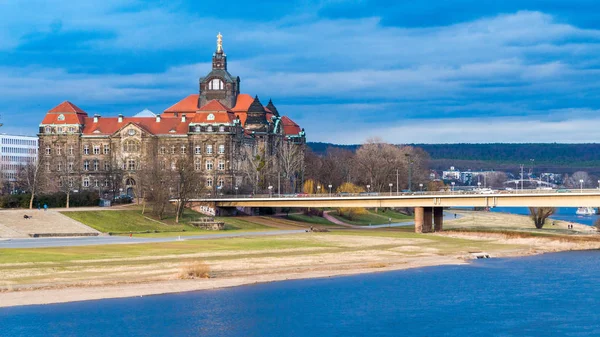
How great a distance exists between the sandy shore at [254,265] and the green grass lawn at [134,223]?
71.2 feet

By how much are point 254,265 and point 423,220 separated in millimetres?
54435

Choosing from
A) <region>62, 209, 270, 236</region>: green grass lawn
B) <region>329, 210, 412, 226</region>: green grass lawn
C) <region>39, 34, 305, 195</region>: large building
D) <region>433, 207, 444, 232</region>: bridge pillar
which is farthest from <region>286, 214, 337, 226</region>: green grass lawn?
<region>433, 207, 444, 232</region>: bridge pillar

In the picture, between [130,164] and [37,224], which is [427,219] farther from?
[130,164]

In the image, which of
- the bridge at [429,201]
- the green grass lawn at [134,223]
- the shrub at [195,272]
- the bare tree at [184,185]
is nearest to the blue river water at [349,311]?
the shrub at [195,272]

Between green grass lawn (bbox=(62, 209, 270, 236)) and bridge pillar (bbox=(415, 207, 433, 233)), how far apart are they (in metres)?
23.4

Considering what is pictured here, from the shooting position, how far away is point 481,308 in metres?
66.0

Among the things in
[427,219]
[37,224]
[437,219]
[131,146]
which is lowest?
[37,224]

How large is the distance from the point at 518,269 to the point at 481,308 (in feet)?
72.6

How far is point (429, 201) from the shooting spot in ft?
434

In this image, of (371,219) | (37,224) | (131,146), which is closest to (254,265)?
(37,224)

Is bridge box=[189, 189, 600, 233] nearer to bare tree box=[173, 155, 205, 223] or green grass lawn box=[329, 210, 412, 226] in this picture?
bare tree box=[173, 155, 205, 223]

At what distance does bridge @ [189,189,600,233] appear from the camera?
384 feet

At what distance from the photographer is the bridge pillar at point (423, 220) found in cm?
13400

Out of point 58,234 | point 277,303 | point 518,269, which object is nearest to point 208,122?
point 58,234
